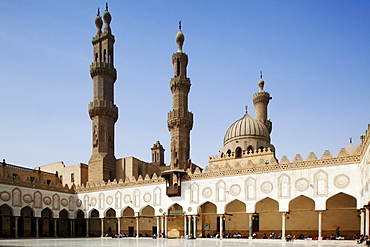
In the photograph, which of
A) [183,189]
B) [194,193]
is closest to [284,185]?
[194,193]

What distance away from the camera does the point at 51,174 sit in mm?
39500

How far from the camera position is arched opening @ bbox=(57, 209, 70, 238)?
3441 centimetres

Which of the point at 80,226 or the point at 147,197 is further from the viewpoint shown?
the point at 80,226

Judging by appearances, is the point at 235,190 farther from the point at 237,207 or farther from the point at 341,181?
the point at 341,181

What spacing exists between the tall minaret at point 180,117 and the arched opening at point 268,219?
9.26m

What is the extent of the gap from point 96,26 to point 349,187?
32.4m

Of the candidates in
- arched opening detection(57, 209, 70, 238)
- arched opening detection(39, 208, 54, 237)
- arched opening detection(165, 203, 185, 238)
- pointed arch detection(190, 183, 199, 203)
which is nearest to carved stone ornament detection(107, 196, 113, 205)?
arched opening detection(57, 209, 70, 238)

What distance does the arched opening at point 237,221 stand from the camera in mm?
27797

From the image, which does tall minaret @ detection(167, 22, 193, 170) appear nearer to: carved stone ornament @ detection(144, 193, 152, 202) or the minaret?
carved stone ornament @ detection(144, 193, 152, 202)

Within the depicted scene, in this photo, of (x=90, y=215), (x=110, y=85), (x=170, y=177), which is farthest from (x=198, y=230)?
(x=110, y=85)

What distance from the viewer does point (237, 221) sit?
2836 centimetres

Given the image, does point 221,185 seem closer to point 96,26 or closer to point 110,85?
point 110,85

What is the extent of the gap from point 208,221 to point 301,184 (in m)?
9.88

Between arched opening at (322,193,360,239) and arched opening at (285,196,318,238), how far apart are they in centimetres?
86
